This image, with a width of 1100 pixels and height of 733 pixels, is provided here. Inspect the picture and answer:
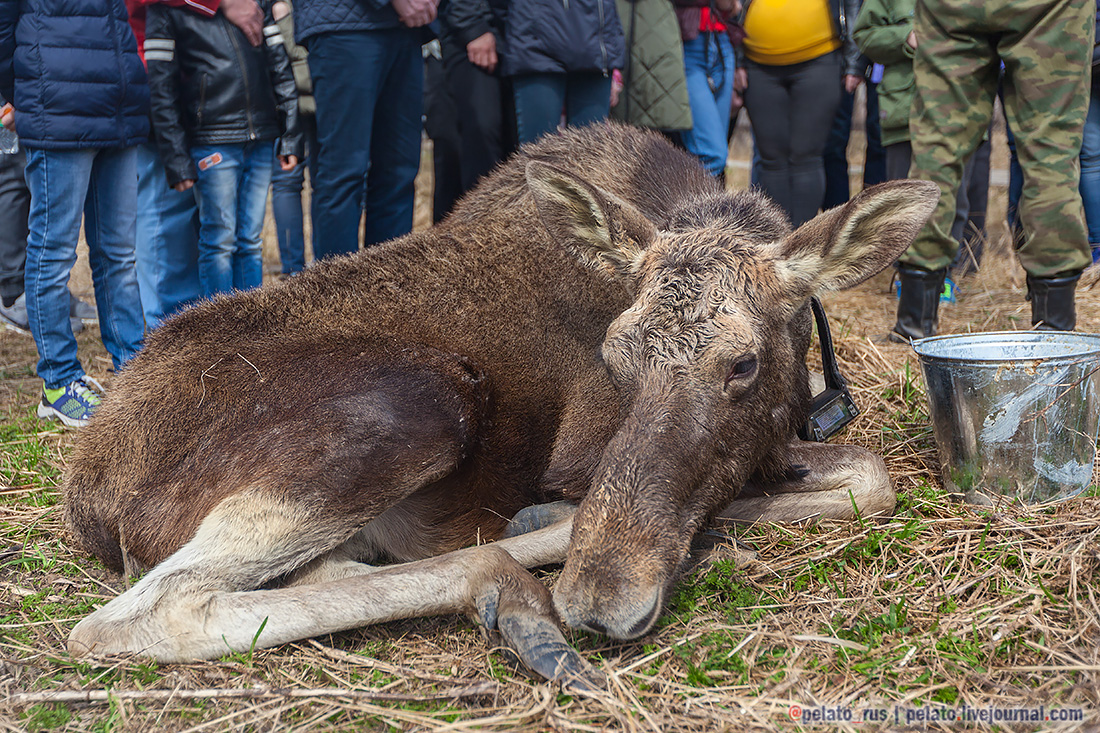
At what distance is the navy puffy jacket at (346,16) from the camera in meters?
5.71

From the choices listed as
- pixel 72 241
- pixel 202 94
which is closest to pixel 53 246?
pixel 72 241

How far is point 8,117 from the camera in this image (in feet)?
18.8

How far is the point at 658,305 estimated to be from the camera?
296 centimetres

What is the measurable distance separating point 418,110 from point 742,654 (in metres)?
4.86

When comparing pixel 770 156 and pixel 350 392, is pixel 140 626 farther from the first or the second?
pixel 770 156

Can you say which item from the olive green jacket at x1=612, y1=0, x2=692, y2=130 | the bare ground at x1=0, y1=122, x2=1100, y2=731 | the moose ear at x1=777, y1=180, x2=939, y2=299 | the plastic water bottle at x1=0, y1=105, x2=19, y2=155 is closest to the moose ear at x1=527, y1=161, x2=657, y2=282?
the moose ear at x1=777, y1=180, x2=939, y2=299

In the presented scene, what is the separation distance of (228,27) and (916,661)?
18.9 ft

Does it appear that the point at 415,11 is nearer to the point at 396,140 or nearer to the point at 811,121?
the point at 396,140

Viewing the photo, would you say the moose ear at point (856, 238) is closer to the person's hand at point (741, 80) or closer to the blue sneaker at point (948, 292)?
the blue sneaker at point (948, 292)

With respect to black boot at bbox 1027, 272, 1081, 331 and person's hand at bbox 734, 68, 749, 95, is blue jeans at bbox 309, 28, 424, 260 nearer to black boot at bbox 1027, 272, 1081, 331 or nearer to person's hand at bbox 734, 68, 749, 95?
person's hand at bbox 734, 68, 749, 95

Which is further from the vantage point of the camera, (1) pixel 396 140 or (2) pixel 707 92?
(2) pixel 707 92

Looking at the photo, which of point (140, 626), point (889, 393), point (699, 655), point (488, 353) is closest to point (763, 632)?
point (699, 655)

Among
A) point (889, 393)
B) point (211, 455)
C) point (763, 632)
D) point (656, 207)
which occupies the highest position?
point (656, 207)

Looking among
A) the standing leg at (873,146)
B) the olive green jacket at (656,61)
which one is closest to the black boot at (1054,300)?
the olive green jacket at (656,61)
